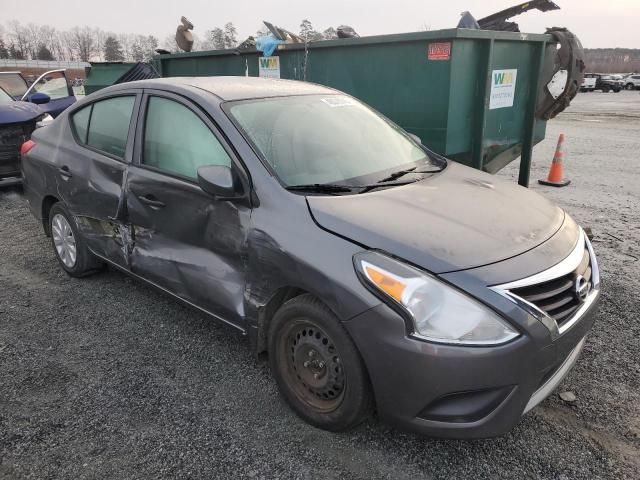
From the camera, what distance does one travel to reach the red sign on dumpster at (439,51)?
4.62 metres

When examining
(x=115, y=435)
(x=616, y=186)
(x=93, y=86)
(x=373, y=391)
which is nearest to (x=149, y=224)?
(x=115, y=435)

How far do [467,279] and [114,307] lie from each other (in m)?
2.86

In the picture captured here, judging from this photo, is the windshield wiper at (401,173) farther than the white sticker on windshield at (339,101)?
No

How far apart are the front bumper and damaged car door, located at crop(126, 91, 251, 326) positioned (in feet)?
2.94

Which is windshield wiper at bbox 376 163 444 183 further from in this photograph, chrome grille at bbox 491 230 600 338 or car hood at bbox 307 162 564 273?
chrome grille at bbox 491 230 600 338

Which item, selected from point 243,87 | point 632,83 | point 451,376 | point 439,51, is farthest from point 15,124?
point 632,83

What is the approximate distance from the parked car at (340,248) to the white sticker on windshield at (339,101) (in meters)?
0.01

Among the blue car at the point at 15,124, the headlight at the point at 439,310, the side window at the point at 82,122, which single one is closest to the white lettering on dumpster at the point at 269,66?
the side window at the point at 82,122

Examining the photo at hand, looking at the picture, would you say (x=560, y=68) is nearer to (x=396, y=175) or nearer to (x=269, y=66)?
(x=269, y=66)

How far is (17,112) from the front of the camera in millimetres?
7617

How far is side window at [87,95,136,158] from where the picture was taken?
354 centimetres

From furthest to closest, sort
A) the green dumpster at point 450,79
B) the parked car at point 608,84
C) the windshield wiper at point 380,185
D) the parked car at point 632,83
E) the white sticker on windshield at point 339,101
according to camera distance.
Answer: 1. the parked car at point 632,83
2. the parked car at point 608,84
3. the green dumpster at point 450,79
4. the white sticker on windshield at point 339,101
5. the windshield wiper at point 380,185

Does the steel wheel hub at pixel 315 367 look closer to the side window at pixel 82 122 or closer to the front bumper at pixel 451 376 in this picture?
the front bumper at pixel 451 376

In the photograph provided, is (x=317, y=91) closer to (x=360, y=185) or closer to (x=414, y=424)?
(x=360, y=185)
